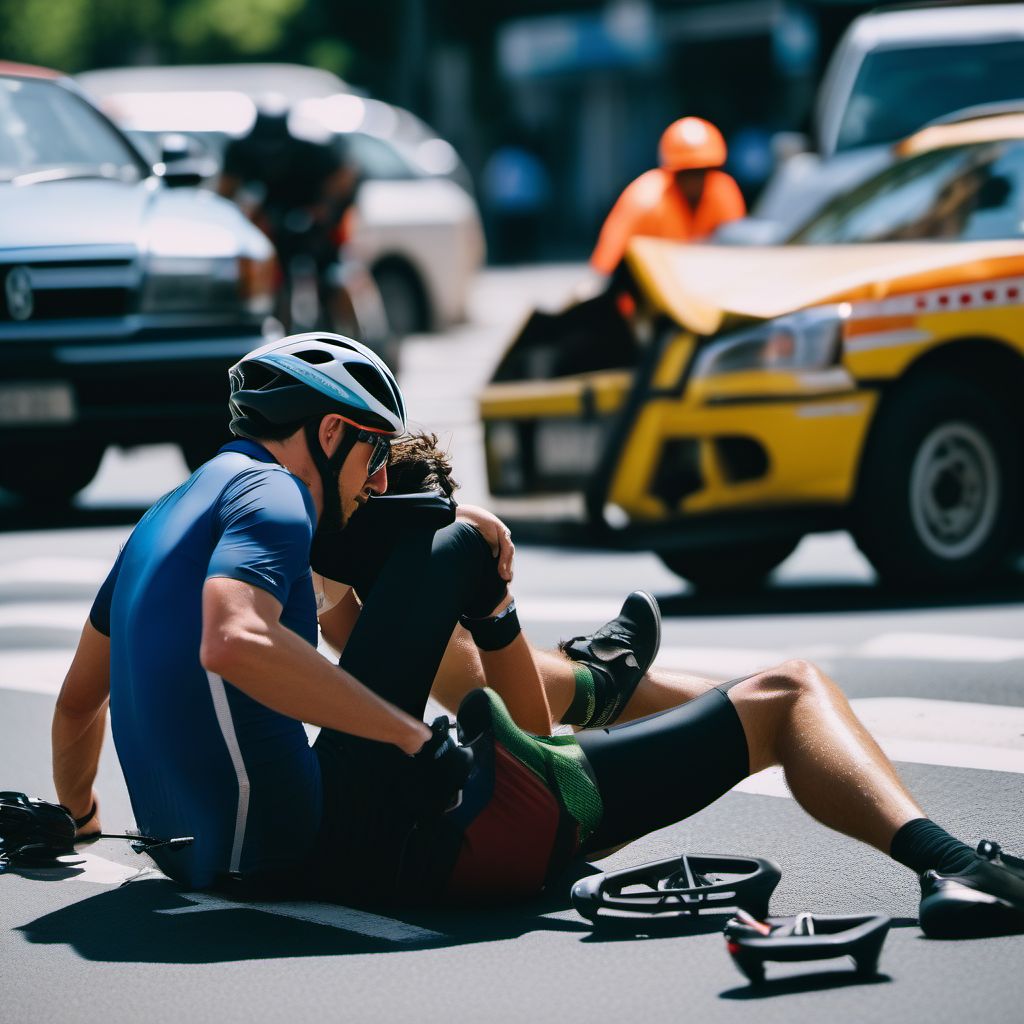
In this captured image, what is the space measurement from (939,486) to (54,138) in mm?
4631

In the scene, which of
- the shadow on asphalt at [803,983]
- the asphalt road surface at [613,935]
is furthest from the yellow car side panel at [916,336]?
the shadow on asphalt at [803,983]

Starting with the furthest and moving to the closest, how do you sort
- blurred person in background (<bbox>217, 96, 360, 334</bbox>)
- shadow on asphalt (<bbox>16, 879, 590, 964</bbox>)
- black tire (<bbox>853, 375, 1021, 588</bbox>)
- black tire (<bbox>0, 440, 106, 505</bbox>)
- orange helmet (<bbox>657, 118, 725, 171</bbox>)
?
blurred person in background (<bbox>217, 96, 360, 334</bbox>)
orange helmet (<bbox>657, 118, 725, 171</bbox>)
black tire (<bbox>0, 440, 106, 505</bbox>)
black tire (<bbox>853, 375, 1021, 588</bbox>)
shadow on asphalt (<bbox>16, 879, 590, 964</bbox>)

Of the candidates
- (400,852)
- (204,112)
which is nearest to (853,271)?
(400,852)

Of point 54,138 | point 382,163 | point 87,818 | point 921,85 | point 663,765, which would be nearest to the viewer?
point 663,765

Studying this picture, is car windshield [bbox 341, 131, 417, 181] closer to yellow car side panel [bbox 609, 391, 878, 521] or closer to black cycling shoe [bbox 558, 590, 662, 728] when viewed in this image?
yellow car side panel [bbox 609, 391, 878, 521]

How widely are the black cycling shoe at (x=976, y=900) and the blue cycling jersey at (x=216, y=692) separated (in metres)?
1.15

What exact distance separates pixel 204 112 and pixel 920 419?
40.2 ft

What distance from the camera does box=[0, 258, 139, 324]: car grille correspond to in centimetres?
996

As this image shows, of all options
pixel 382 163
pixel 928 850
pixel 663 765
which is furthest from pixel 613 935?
pixel 382 163

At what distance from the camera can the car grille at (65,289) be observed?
32.7 feet

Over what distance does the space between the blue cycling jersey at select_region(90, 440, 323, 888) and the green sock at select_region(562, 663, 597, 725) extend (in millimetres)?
1050

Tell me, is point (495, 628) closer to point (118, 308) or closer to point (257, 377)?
point (257, 377)

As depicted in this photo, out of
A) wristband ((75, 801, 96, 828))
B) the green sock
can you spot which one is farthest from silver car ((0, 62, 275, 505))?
the green sock

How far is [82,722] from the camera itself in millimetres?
5055
